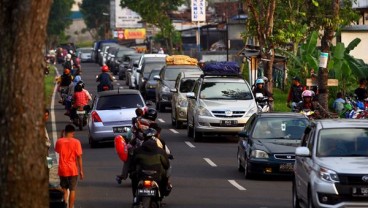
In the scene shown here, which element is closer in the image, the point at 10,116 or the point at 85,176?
the point at 10,116

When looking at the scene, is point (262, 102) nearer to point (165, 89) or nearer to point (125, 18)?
point (165, 89)

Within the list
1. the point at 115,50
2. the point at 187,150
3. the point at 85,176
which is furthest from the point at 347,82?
the point at 115,50

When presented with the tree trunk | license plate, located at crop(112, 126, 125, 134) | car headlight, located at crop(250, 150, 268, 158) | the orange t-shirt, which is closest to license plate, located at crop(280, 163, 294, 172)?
car headlight, located at crop(250, 150, 268, 158)

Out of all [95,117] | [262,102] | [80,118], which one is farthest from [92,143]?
[262,102]

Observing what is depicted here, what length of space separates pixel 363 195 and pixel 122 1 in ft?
272

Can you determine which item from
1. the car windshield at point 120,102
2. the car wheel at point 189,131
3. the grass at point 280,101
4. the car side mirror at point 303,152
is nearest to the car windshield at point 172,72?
the grass at point 280,101

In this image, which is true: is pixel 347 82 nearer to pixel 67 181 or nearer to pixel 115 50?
pixel 67 181

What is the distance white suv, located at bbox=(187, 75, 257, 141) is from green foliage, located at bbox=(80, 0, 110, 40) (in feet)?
358

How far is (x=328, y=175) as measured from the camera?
1708 cm

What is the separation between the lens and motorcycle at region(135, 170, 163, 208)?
713 inches

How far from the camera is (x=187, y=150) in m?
31.6

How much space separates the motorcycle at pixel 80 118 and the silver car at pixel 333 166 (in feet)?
61.9

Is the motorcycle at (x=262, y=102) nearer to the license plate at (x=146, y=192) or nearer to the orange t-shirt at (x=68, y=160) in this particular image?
the orange t-shirt at (x=68, y=160)

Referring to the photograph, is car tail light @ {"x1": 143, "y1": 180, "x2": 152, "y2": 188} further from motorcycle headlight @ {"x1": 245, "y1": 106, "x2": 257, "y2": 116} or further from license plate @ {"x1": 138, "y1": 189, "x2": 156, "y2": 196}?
motorcycle headlight @ {"x1": 245, "y1": 106, "x2": 257, "y2": 116}
